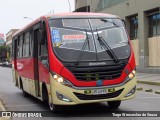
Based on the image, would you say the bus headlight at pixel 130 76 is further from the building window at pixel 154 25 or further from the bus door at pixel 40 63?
the building window at pixel 154 25

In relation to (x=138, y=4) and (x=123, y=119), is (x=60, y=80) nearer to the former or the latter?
(x=123, y=119)

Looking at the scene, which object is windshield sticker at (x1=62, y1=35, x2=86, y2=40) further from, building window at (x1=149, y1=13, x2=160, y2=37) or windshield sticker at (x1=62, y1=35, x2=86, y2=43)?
building window at (x1=149, y1=13, x2=160, y2=37)

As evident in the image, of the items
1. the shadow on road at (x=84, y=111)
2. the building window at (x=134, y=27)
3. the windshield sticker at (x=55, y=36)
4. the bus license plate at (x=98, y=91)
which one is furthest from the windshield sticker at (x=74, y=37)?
the building window at (x=134, y=27)

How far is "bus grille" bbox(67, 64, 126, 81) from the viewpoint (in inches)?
375

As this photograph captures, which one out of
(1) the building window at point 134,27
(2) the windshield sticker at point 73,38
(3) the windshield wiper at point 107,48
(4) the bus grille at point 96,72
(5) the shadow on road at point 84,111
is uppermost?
(1) the building window at point 134,27

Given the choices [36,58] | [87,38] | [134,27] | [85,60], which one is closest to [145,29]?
[134,27]

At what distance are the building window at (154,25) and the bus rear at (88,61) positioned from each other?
22718 mm

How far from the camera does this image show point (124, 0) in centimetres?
3734

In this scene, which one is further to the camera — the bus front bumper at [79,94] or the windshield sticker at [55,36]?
the windshield sticker at [55,36]

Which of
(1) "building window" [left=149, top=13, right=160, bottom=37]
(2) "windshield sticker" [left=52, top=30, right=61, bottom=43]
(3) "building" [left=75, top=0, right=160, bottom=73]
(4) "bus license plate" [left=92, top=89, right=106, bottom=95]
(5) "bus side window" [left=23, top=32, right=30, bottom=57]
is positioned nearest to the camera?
(4) "bus license plate" [left=92, top=89, right=106, bottom=95]

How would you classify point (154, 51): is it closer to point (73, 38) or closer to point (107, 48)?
point (107, 48)

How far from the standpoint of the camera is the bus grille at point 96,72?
31.3 ft

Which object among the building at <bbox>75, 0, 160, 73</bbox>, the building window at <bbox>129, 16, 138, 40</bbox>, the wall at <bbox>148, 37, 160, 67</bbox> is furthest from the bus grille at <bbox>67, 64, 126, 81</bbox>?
the building window at <bbox>129, 16, 138, 40</bbox>

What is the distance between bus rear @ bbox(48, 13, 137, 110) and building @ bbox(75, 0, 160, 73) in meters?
21.6
